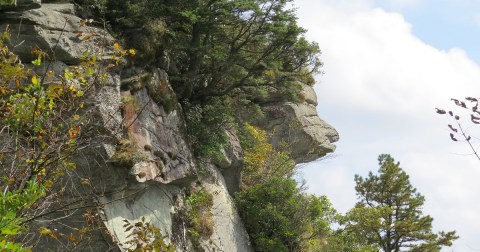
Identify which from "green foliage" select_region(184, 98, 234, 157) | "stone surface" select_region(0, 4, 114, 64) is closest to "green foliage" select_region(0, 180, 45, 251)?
"stone surface" select_region(0, 4, 114, 64)

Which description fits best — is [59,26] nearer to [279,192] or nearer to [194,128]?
[194,128]

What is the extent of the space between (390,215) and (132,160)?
1919 cm

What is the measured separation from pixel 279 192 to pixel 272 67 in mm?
5259

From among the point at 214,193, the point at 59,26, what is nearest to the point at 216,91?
the point at 214,193

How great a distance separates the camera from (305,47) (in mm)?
23891

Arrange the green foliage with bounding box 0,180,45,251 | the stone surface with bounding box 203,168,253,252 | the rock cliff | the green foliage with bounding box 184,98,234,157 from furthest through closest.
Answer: the stone surface with bounding box 203,168,253,252, the green foliage with bounding box 184,98,234,157, the rock cliff, the green foliage with bounding box 0,180,45,251

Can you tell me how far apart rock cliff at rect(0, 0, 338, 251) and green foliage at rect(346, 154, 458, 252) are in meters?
7.90

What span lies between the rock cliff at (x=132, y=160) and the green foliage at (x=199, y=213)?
304mm

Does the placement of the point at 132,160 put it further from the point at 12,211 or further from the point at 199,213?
the point at 12,211

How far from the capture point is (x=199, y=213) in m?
21.7

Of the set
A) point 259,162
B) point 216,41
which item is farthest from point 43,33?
point 259,162

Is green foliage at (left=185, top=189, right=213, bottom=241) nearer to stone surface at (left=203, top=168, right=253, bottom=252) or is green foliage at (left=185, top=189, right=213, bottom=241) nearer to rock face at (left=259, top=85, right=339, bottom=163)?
stone surface at (left=203, top=168, right=253, bottom=252)

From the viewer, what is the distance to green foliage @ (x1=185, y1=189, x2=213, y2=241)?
21.1m

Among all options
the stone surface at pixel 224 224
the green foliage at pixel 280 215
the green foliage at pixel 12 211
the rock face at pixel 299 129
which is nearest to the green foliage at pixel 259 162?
the green foliage at pixel 280 215
